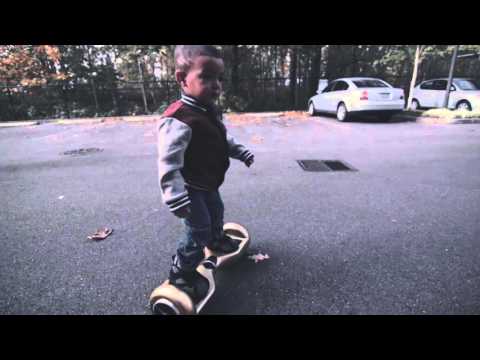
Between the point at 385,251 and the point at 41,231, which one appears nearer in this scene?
the point at 385,251

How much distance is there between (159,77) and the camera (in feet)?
54.8

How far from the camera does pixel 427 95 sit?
1221cm

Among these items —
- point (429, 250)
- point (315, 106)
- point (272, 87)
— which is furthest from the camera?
point (272, 87)

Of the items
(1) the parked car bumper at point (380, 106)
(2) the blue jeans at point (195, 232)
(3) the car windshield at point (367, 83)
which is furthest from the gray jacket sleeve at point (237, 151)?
(3) the car windshield at point (367, 83)

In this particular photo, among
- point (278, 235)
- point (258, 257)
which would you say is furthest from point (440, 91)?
point (258, 257)

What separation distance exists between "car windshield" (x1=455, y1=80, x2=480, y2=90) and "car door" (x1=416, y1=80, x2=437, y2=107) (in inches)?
35.5

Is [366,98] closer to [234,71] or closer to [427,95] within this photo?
[427,95]

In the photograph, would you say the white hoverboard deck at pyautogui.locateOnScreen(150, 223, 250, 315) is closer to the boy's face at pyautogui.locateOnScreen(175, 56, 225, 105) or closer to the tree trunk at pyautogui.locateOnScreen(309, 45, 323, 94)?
the boy's face at pyautogui.locateOnScreen(175, 56, 225, 105)

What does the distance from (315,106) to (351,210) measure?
9587mm
